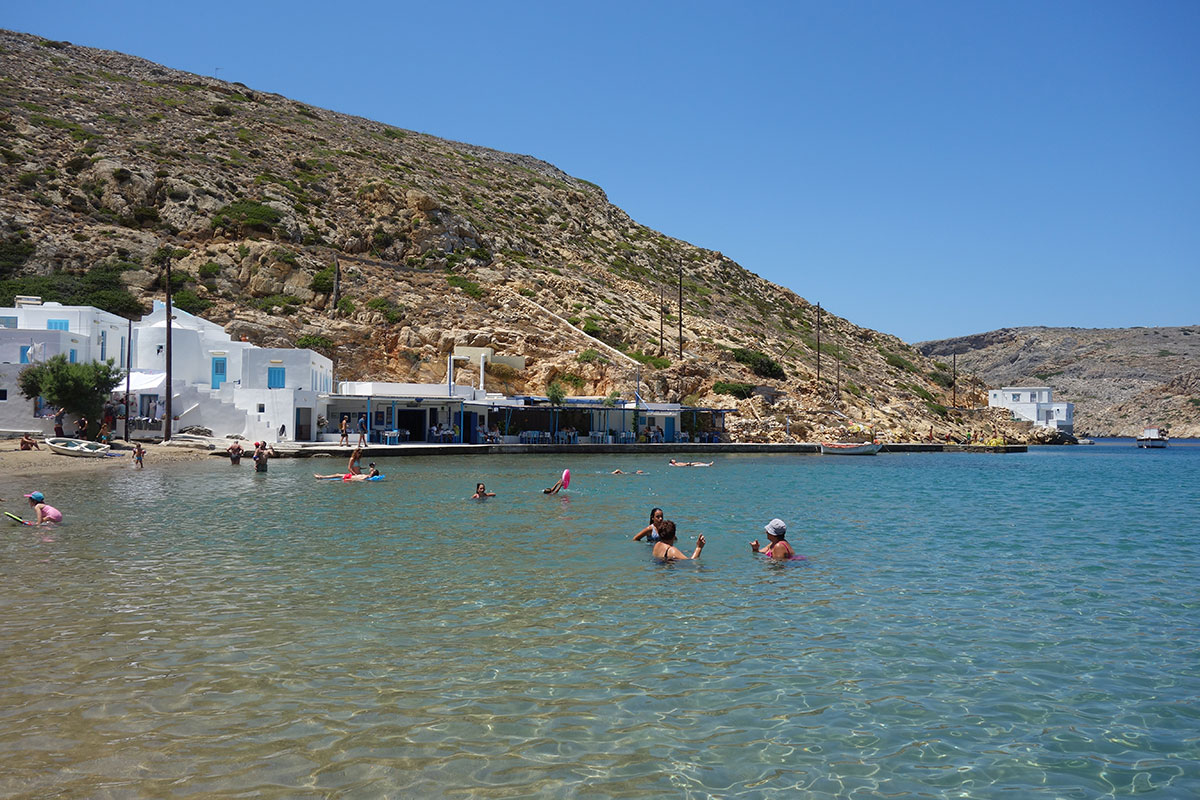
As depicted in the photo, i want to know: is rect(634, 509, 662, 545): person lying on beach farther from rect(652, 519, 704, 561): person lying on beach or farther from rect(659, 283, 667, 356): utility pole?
rect(659, 283, 667, 356): utility pole

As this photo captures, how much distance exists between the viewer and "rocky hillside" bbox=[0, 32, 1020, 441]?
59906mm

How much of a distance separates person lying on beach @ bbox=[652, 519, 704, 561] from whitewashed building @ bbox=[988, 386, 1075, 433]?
352 ft

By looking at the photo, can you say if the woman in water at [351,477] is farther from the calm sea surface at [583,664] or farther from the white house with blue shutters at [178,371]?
the white house with blue shutters at [178,371]

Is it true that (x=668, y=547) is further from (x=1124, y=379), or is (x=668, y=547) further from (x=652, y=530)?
(x=1124, y=379)

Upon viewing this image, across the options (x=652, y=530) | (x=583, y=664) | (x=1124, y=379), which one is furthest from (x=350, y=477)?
(x=1124, y=379)

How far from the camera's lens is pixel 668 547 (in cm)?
1312

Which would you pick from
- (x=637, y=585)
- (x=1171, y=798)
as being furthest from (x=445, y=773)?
(x=637, y=585)

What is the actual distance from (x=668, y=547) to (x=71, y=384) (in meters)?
34.4

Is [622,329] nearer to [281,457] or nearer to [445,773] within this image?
[281,457]

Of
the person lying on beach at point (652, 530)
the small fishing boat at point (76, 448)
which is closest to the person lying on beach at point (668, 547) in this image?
the person lying on beach at point (652, 530)

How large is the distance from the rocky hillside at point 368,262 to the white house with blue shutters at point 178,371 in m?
8.89

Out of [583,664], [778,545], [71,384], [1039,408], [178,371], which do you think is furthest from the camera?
[1039,408]

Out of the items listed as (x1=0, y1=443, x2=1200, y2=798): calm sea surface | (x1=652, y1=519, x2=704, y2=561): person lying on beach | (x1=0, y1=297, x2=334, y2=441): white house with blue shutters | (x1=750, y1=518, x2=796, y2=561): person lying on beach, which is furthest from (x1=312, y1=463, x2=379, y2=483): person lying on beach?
(x1=750, y1=518, x2=796, y2=561): person lying on beach

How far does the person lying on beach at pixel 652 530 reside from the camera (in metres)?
14.1
